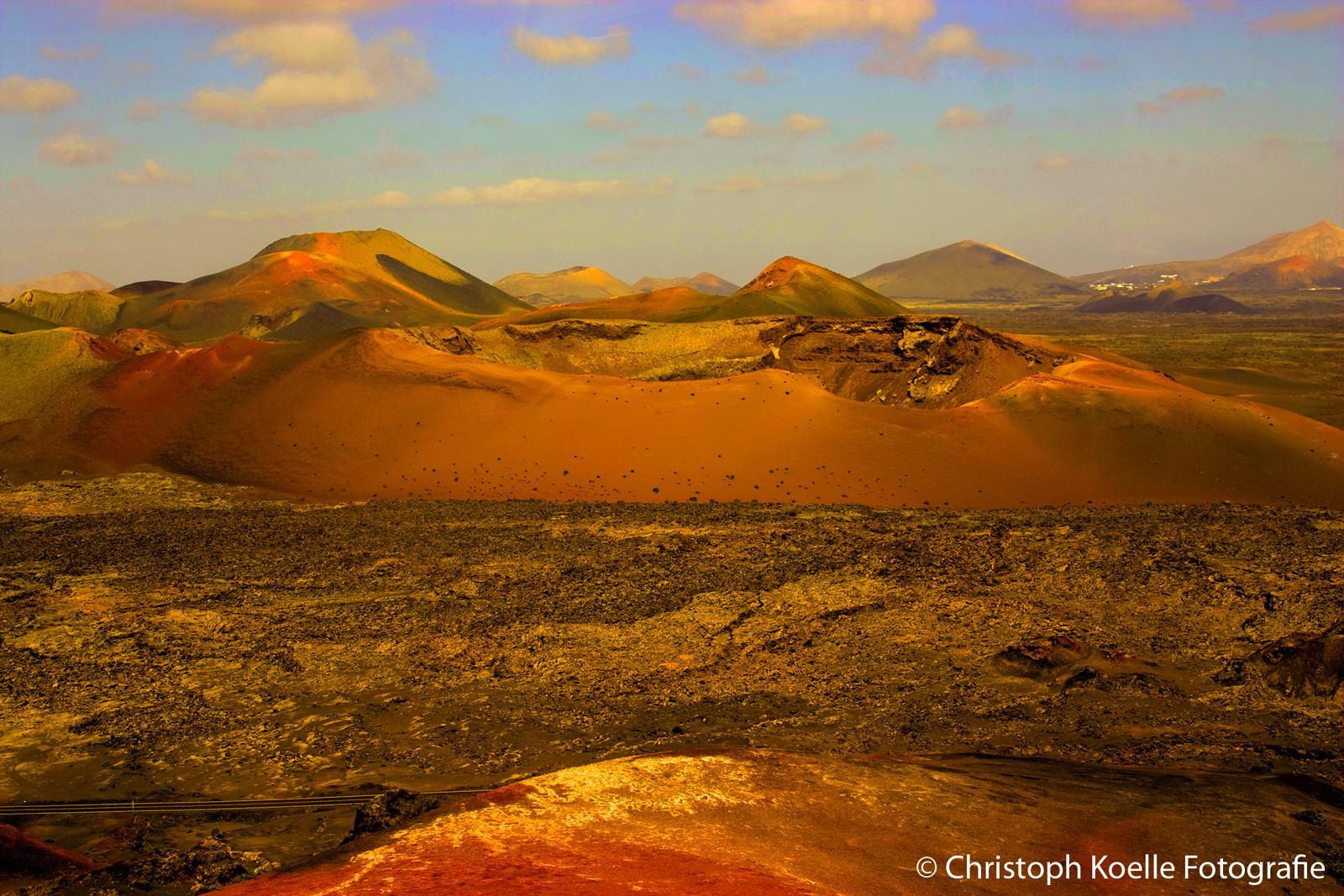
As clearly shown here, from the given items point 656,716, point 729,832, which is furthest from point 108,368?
point 729,832

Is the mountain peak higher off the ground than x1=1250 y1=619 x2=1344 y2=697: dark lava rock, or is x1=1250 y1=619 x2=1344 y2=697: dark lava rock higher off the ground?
the mountain peak

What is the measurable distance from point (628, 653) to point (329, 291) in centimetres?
6892

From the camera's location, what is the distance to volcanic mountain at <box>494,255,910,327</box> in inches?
1977

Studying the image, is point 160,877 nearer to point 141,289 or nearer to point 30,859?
point 30,859

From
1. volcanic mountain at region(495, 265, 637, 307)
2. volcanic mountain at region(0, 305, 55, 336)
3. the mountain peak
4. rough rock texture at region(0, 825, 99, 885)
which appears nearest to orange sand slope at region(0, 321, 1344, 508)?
rough rock texture at region(0, 825, 99, 885)

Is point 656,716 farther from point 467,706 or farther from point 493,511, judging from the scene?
point 493,511

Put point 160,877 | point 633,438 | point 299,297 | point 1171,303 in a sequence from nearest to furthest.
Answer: point 160,877 → point 633,438 → point 299,297 → point 1171,303

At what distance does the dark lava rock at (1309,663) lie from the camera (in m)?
9.54

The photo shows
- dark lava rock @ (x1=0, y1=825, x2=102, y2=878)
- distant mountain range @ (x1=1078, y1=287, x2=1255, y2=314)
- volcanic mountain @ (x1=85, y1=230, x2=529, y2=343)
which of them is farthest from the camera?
distant mountain range @ (x1=1078, y1=287, x2=1255, y2=314)

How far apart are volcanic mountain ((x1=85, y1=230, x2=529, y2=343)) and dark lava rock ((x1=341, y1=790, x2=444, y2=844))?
6185cm

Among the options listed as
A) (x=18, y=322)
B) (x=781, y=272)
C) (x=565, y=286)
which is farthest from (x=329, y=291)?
(x=565, y=286)

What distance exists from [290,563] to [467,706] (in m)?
5.96

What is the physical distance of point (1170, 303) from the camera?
135000 millimetres

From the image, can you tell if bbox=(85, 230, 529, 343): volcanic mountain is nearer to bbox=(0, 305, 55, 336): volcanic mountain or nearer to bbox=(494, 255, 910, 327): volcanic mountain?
bbox=(0, 305, 55, 336): volcanic mountain
